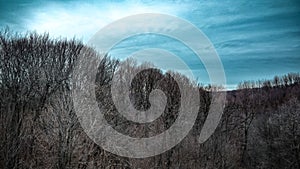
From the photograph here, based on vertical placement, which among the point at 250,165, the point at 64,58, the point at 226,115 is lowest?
the point at 250,165

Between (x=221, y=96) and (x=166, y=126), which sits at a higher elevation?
(x=221, y=96)

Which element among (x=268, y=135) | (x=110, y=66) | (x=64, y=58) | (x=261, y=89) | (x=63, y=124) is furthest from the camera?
(x=261, y=89)

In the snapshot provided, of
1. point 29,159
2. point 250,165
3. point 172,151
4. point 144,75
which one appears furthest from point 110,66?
point 250,165

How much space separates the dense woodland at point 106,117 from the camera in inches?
623

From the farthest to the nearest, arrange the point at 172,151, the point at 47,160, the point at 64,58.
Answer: the point at 64,58
the point at 172,151
the point at 47,160

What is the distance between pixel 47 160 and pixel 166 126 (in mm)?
10925

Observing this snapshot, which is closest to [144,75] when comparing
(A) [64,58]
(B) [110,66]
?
(B) [110,66]

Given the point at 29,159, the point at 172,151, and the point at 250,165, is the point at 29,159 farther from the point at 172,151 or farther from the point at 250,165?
the point at 250,165

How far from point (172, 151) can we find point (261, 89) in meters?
30.9

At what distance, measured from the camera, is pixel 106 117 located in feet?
70.1

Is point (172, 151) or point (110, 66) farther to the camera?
point (110, 66)

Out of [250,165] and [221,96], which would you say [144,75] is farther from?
[250,165]

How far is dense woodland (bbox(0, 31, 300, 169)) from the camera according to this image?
15.8 metres

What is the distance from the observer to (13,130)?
10.9 metres
